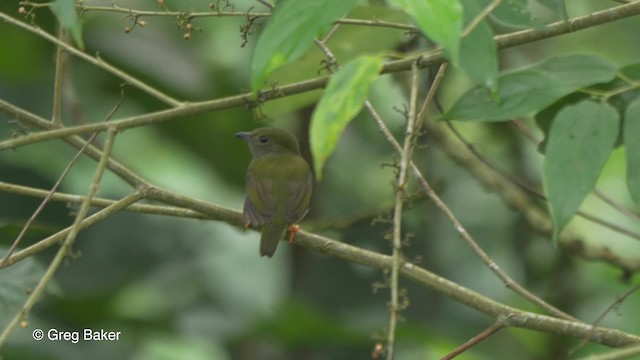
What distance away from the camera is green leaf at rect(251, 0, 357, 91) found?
6.24 feet

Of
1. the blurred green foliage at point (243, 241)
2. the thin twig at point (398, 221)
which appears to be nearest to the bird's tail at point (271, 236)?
the blurred green foliage at point (243, 241)

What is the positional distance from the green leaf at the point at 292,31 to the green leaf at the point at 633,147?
0.60 m

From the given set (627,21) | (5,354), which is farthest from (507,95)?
(627,21)

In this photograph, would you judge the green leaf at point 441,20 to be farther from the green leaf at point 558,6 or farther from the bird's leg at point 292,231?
the bird's leg at point 292,231

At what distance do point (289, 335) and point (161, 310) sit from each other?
0.80 metres

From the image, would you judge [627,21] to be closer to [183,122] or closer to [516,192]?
[516,192]

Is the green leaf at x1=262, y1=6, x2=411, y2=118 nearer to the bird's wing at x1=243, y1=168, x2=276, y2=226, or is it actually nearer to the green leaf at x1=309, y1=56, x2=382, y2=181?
the bird's wing at x1=243, y1=168, x2=276, y2=226

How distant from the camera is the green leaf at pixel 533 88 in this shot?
2141mm

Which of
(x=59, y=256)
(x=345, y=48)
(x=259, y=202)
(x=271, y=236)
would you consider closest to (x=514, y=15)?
(x=59, y=256)

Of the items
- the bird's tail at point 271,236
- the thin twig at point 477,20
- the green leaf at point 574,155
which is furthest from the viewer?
the bird's tail at point 271,236

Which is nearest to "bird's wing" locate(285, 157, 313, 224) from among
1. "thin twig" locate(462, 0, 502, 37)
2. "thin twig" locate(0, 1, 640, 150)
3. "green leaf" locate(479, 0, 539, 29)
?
"thin twig" locate(0, 1, 640, 150)

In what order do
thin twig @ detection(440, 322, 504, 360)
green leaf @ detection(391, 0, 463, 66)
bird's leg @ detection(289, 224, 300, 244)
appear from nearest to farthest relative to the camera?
green leaf @ detection(391, 0, 463, 66)
thin twig @ detection(440, 322, 504, 360)
bird's leg @ detection(289, 224, 300, 244)

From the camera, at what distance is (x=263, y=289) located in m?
5.68

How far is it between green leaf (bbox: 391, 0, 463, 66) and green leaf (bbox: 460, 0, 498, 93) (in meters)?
0.12
